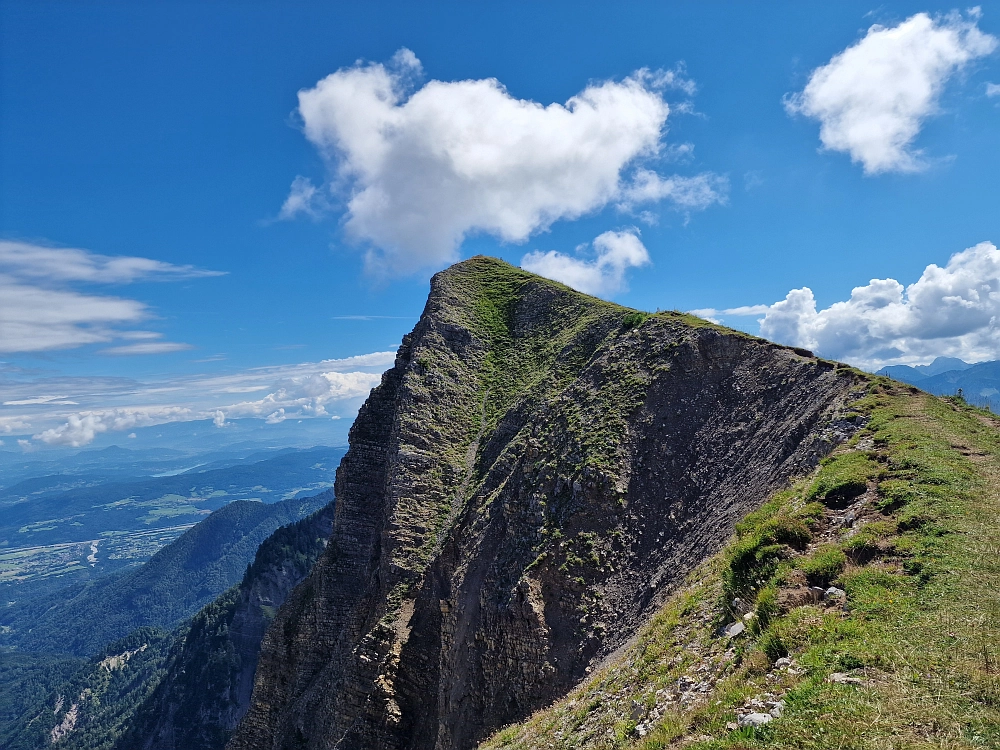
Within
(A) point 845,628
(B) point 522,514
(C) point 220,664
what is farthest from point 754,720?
(C) point 220,664

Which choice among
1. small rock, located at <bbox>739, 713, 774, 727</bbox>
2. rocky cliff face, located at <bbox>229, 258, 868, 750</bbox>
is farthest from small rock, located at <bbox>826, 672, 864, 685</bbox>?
rocky cliff face, located at <bbox>229, 258, 868, 750</bbox>

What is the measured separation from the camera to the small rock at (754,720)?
24.5 feet

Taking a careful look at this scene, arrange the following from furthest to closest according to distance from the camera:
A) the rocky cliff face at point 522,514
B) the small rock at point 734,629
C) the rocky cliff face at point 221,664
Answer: the rocky cliff face at point 221,664
the rocky cliff face at point 522,514
the small rock at point 734,629

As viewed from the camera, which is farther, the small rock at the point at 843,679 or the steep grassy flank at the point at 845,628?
the small rock at the point at 843,679

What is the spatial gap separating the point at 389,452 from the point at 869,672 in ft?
134

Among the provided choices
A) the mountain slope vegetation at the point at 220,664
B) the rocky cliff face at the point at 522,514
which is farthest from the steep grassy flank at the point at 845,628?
the mountain slope vegetation at the point at 220,664

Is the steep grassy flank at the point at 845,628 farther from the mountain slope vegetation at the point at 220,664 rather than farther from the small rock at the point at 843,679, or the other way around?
the mountain slope vegetation at the point at 220,664

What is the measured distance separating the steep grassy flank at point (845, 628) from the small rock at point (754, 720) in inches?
2.9

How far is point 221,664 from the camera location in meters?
144

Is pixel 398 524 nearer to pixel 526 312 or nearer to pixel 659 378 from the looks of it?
pixel 659 378

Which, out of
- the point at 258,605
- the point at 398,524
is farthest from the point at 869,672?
the point at 258,605

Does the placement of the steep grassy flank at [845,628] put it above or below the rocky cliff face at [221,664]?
above

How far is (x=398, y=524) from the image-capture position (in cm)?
4016

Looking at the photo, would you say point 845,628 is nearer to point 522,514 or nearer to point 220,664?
point 522,514
